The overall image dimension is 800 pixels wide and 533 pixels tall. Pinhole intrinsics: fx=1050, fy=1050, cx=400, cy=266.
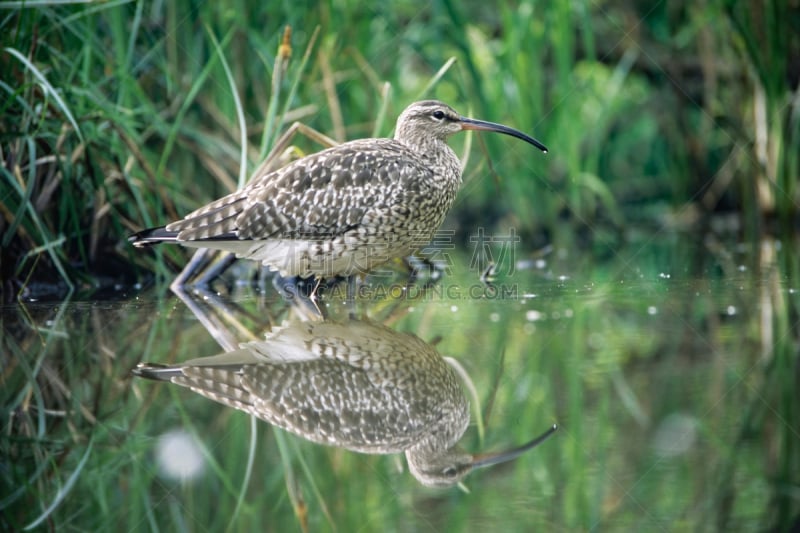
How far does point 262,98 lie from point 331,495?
17.1ft

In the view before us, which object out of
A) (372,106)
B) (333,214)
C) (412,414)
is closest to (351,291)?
(333,214)

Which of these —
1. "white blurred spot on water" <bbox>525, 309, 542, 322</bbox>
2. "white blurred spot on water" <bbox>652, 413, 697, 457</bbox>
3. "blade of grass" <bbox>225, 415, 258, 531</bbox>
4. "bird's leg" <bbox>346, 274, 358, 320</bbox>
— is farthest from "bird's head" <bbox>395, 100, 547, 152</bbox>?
"white blurred spot on water" <bbox>652, 413, 697, 457</bbox>

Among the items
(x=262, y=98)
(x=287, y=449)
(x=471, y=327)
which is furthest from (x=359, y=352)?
(x=262, y=98)

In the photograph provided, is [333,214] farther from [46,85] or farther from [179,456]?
[179,456]

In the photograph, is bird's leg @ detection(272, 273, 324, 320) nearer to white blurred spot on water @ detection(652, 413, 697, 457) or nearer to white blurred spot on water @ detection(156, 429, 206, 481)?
white blurred spot on water @ detection(156, 429, 206, 481)

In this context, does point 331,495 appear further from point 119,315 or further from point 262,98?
point 262,98

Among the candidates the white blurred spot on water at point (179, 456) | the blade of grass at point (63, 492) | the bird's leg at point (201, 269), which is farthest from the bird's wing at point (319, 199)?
the blade of grass at point (63, 492)

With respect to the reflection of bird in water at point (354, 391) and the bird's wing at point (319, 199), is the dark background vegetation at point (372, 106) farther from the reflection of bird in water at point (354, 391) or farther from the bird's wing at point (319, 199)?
the reflection of bird in water at point (354, 391)

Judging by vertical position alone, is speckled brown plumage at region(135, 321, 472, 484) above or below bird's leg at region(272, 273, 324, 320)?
above

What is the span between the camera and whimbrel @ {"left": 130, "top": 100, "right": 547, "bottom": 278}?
568cm

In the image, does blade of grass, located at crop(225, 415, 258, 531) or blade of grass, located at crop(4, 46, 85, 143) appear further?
blade of grass, located at crop(4, 46, 85, 143)

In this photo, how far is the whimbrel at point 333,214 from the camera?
568cm

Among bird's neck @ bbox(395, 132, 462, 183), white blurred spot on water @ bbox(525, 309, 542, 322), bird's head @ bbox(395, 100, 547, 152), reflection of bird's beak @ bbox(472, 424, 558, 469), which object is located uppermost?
bird's head @ bbox(395, 100, 547, 152)

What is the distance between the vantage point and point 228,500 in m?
2.69
